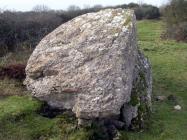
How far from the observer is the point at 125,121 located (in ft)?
40.6

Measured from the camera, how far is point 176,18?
104 ft

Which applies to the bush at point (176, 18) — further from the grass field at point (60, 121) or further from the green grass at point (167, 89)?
the grass field at point (60, 121)

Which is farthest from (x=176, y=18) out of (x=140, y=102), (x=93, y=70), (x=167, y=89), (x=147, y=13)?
(x=93, y=70)

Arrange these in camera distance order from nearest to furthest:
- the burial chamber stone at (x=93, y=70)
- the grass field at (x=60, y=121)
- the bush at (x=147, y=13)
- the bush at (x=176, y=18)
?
1. the grass field at (x=60, y=121)
2. the burial chamber stone at (x=93, y=70)
3. the bush at (x=176, y=18)
4. the bush at (x=147, y=13)

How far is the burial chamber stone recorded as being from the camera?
38.4 feet

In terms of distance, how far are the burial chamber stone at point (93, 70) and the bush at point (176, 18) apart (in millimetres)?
16930

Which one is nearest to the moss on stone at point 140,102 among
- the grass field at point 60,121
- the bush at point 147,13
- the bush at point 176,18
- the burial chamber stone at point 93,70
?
the burial chamber stone at point 93,70

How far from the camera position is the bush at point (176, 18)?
30208mm

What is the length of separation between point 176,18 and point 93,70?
2077 centimetres

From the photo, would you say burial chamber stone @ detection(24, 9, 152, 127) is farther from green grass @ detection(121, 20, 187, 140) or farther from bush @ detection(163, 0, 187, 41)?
bush @ detection(163, 0, 187, 41)

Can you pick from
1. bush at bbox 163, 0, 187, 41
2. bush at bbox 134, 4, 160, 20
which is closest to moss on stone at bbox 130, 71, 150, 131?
bush at bbox 163, 0, 187, 41

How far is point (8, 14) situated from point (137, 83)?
699cm

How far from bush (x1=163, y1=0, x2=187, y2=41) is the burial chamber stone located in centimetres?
1693

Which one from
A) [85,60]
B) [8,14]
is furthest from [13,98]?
[8,14]
